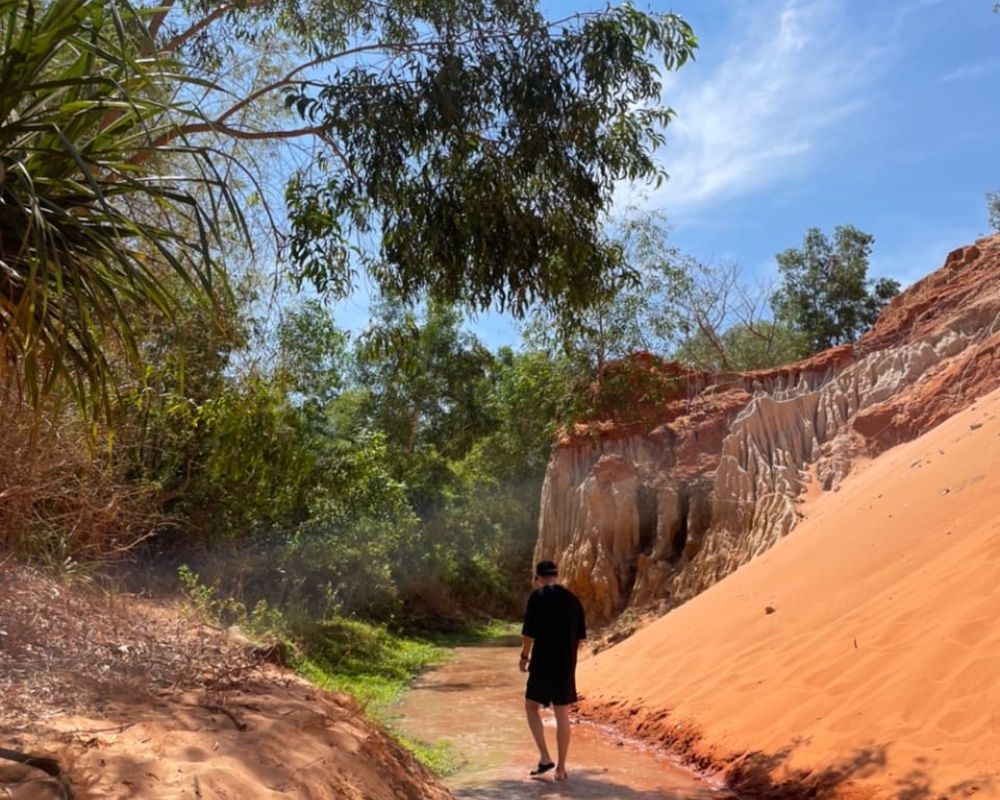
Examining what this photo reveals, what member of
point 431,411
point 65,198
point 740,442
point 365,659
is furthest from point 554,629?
point 431,411

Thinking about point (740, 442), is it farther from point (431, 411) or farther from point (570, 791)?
point (431, 411)

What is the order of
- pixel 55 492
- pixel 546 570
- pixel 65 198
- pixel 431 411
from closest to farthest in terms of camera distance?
pixel 65 198
pixel 546 570
pixel 55 492
pixel 431 411

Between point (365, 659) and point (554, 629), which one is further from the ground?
point (554, 629)

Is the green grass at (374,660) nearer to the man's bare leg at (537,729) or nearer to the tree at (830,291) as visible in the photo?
the man's bare leg at (537,729)

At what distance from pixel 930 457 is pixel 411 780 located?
27.9ft

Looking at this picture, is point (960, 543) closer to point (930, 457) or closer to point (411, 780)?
point (930, 457)

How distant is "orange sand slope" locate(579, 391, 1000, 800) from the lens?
21.4ft

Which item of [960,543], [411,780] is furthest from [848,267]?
[411,780]

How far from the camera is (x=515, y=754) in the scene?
8.84 metres

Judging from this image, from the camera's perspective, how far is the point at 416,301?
7816 mm

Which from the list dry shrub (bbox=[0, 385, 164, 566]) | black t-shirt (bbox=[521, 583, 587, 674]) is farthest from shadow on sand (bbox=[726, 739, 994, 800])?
dry shrub (bbox=[0, 385, 164, 566])

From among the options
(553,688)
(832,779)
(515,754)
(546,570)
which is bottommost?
(515,754)

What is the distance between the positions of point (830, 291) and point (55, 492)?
25607 millimetres

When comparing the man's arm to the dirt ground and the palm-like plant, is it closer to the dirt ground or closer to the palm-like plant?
the dirt ground
